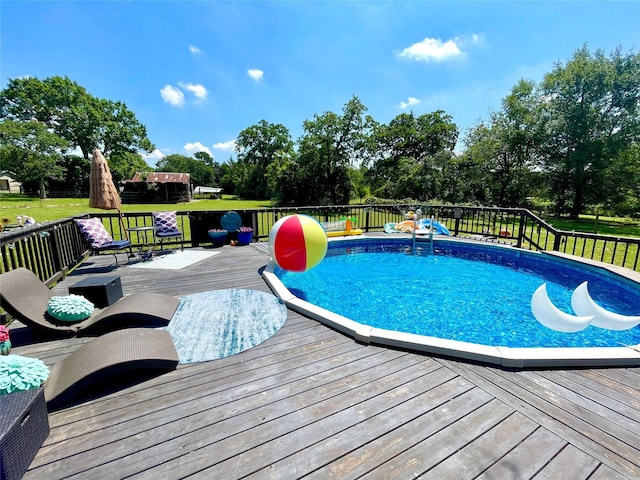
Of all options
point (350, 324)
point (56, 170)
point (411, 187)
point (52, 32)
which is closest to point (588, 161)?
point (411, 187)

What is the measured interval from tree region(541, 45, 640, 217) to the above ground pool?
17.6m

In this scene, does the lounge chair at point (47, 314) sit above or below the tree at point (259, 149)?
below

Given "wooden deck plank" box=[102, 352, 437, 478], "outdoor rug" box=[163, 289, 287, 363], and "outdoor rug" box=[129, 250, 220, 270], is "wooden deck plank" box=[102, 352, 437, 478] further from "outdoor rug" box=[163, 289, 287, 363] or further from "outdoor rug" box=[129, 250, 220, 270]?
"outdoor rug" box=[129, 250, 220, 270]

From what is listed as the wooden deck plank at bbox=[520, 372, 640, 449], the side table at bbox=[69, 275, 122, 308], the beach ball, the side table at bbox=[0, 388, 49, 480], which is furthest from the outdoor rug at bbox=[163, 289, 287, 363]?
the wooden deck plank at bbox=[520, 372, 640, 449]

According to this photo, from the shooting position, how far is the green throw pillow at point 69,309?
287 cm

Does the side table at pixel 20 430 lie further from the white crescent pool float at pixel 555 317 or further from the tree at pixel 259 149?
the tree at pixel 259 149

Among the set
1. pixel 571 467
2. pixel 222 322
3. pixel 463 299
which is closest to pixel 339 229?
pixel 463 299

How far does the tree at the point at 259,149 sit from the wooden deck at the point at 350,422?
40929 mm

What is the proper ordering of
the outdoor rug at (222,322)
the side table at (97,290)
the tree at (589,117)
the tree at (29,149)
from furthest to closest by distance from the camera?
the tree at (29,149) < the tree at (589,117) < the side table at (97,290) < the outdoor rug at (222,322)

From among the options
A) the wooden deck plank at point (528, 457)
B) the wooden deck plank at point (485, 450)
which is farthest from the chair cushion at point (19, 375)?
the wooden deck plank at point (528, 457)

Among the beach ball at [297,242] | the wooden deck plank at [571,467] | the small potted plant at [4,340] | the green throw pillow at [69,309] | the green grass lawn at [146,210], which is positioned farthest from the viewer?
the green grass lawn at [146,210]

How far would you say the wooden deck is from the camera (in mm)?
1476

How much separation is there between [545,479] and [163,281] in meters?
5.20

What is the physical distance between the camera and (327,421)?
1788 mm
